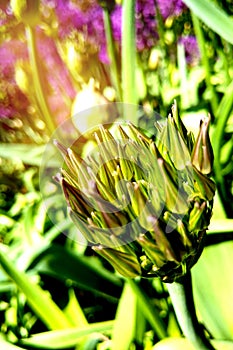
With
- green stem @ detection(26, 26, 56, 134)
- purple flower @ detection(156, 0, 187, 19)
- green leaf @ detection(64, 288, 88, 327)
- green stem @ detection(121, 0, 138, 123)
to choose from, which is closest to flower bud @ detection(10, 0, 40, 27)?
green stem @ detection(26, 26, 56, 134)

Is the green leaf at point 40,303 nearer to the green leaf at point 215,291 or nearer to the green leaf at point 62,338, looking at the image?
the green leaf at point 62,338

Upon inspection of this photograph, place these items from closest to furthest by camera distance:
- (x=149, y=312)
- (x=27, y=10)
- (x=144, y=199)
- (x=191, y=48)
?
(x=144, y=199)
(x=149, y=312)
(x=27, y=10)
(x=191, y=48)

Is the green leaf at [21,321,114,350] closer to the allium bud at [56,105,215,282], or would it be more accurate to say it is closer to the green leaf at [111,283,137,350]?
the green leaf at [111,283,137,350]

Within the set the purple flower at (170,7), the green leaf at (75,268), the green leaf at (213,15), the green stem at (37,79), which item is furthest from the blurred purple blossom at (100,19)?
the green leaf at (75,268)

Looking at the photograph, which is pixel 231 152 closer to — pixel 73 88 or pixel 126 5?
pixel 126 5

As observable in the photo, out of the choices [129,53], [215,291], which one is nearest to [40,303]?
[215,291]

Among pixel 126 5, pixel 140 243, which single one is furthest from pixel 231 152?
pixel 140 243

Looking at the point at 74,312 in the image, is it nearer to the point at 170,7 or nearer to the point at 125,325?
the point at 125,325
